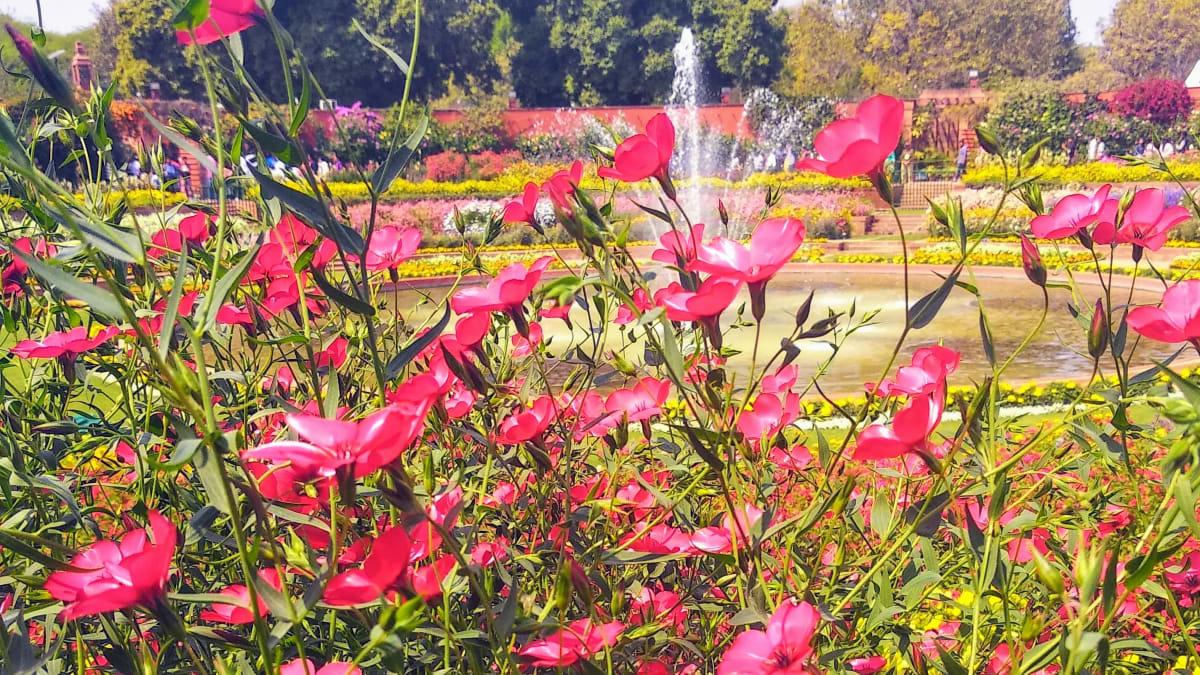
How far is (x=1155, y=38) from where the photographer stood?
3225 centimetres

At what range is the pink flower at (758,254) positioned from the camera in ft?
2.10

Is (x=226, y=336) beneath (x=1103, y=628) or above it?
above

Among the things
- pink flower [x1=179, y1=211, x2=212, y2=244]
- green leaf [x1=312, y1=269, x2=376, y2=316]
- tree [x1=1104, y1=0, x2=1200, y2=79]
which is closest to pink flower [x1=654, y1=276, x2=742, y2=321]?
green leaf [x1=312, y1=269, x2=376, y2=316]

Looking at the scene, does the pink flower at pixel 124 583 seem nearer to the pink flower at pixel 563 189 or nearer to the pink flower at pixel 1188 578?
the pink flower at pixel 563 189

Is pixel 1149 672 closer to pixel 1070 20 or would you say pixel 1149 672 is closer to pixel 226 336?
pixel 226 336

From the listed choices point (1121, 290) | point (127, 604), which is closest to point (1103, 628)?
point (127, 604)

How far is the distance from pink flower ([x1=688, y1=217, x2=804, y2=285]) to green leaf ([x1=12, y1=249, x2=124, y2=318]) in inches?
15.0

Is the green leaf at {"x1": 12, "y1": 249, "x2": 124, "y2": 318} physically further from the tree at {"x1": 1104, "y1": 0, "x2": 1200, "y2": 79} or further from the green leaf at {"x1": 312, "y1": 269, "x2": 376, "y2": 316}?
the tree at {"x1": 1104, "y1": 0, "x2": 1200, "y2": 79}

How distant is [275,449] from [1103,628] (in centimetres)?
52

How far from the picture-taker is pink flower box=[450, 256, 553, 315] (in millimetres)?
754

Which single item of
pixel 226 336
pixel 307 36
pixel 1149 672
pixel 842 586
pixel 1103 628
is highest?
pixel 307 36

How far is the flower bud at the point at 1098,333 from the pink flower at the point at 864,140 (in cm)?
28

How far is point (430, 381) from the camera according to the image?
2.39 ft

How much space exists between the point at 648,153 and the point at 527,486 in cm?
44
